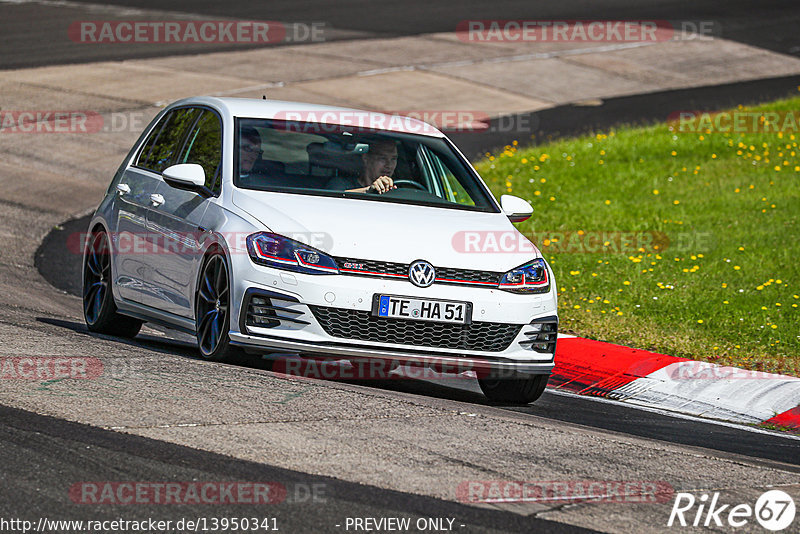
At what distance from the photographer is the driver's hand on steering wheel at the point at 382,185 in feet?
27.7

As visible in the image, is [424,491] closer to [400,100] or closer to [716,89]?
[400,100]

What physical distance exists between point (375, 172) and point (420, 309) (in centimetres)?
151

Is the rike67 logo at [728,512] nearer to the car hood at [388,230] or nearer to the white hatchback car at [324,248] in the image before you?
the white hatchback car at [324,248]

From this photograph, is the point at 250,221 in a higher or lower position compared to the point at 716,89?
higher

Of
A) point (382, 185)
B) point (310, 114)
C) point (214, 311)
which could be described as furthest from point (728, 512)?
point (310, 114)

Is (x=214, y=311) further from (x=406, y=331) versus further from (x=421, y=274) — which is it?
(x=421, y=274)

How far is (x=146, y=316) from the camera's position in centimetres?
873

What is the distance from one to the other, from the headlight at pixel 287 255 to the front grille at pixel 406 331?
0.23m

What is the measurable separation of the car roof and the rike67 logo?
160 inches

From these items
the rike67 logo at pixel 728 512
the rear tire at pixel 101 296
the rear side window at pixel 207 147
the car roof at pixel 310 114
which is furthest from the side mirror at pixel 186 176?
the rike67 logo at pixel 728 512

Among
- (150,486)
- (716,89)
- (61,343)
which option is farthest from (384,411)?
(716,89)

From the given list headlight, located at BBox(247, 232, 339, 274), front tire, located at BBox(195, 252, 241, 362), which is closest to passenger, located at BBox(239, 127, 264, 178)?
front tire, located at BBox(195, 252, 241, 362)

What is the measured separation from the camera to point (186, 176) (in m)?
7.98

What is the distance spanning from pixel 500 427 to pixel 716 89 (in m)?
20.4
